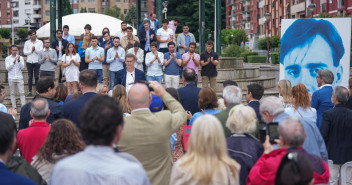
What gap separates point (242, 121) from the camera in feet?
15.3

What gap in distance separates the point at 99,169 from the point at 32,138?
2284 millimetres

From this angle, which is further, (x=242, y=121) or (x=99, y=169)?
(x=242, y=121)

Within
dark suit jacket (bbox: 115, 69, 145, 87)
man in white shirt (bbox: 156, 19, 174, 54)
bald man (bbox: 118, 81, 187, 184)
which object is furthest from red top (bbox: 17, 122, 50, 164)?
man in white shirt (bbox: 156, 19, 174, 54)

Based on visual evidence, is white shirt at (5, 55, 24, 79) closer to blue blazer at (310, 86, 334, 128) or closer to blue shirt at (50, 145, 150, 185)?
blue blazer at (310, 86, 334, 128)

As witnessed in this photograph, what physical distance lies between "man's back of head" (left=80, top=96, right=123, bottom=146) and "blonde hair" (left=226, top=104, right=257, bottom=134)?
1693mm

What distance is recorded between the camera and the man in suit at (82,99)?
5730 millimetres

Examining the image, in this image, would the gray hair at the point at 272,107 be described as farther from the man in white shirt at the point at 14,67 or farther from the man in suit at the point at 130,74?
the man in white shirt at the point at 14,67

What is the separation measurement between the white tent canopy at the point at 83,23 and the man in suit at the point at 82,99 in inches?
827

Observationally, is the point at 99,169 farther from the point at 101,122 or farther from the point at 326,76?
the point at 326,76

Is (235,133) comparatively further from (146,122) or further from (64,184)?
(64,184)

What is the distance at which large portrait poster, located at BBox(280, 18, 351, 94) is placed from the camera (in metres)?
11.6

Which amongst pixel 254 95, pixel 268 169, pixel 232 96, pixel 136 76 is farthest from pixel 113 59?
pixel 268 169

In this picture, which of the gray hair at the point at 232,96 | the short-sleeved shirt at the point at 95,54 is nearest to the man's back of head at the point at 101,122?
the gray hair at the point at 232,96

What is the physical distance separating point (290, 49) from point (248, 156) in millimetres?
7803
